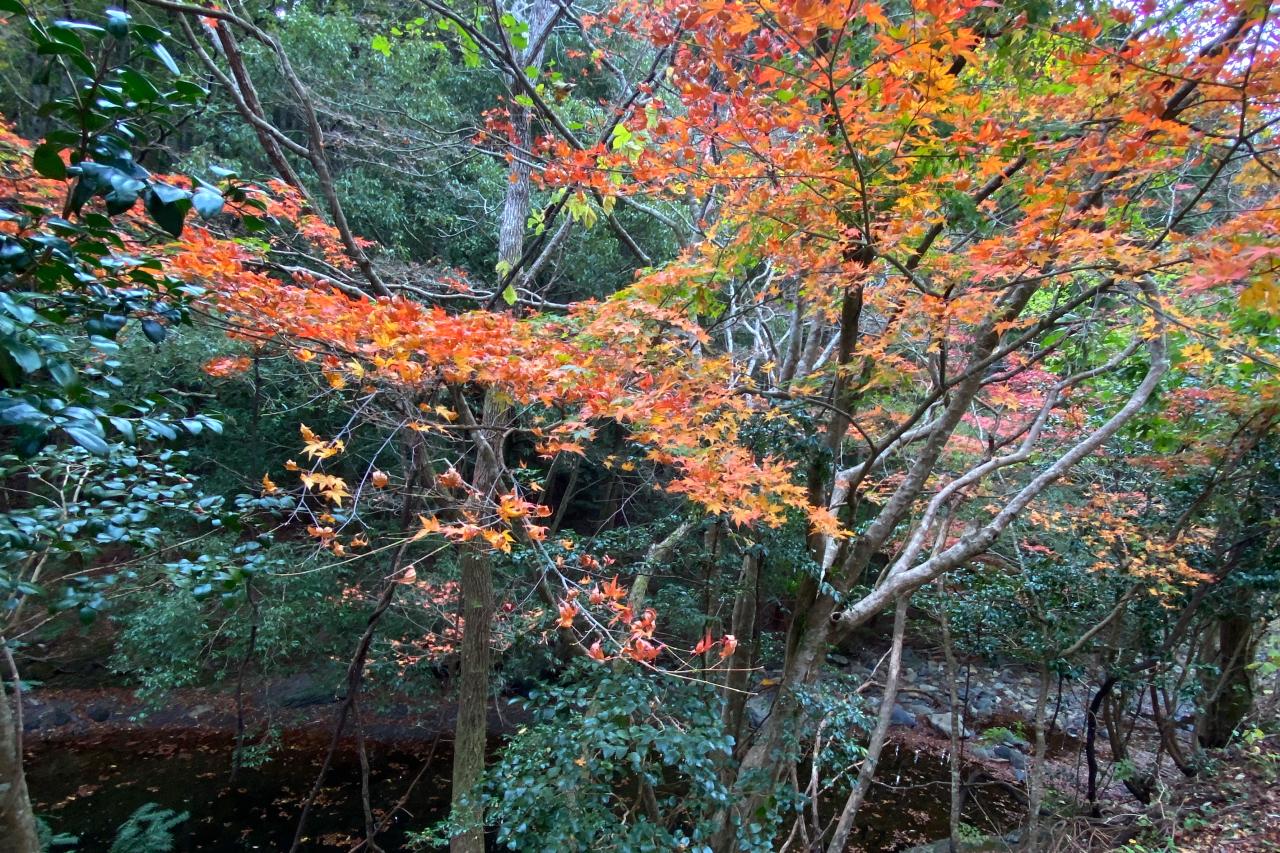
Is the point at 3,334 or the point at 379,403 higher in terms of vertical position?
the point at 3,334

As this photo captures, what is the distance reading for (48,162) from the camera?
120cm

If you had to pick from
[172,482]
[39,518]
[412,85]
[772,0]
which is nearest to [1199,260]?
[772,0]

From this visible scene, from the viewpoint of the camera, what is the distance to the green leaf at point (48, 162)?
1173mm

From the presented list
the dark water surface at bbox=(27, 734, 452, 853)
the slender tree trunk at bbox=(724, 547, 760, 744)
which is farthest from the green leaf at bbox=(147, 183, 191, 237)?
the dark water surface at bbox=(27, 734, 452, 853)

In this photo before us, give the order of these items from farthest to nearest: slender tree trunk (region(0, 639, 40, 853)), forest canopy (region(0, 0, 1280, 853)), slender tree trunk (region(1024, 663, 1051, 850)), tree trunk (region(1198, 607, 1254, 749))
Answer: tree trunk (region(1198, 607, 1254, 749)) → slender tree trunk (region(1024, 663, 1051, 850)) → forest canopy (region(0, 0, 1280, 853)) → slender tree trunk (region(0, 639, 40, 853))

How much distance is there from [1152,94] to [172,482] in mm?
4270

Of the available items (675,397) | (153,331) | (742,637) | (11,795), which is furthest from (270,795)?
(153,331)

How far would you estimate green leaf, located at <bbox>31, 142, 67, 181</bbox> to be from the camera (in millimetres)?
1173

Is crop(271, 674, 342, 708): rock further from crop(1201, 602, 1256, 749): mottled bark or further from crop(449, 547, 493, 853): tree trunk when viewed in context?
crop(1201, 602, 1256, 749): mottled bark

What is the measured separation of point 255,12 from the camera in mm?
7930

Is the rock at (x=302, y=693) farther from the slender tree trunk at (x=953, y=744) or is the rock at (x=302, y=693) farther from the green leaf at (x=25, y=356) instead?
the green leaf at (x=25, y=356)

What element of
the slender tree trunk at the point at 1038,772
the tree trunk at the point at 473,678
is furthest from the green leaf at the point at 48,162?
the slender tree trunk at the point at 1038,772

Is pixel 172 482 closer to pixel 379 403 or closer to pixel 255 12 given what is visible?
pixel 379 403

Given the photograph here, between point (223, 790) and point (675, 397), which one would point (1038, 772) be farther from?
A: point (223, 790)
